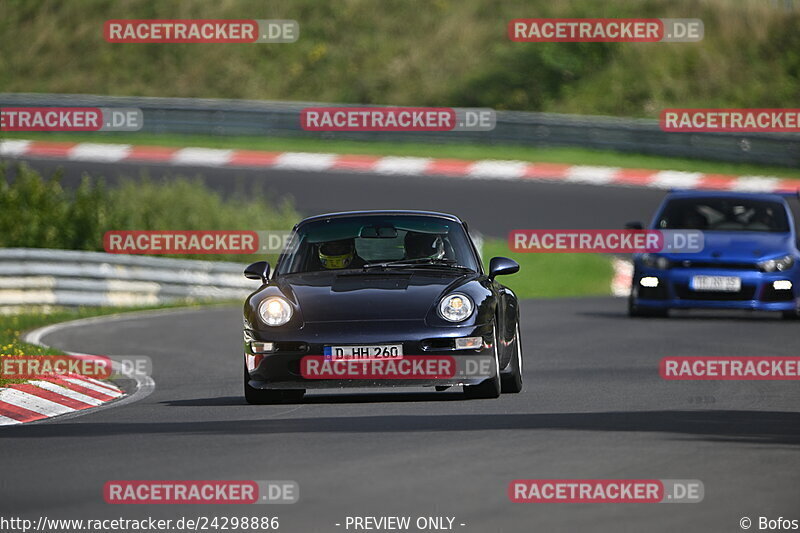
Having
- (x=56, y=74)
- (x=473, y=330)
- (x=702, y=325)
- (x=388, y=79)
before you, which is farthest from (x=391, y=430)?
(x=56, y=74)

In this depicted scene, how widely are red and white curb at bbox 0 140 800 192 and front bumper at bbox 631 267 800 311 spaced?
11.8m

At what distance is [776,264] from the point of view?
18531mm

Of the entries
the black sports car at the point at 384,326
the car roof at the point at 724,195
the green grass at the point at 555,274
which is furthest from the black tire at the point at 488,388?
the green grass at the point at 555,274

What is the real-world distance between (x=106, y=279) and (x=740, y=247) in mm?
8853

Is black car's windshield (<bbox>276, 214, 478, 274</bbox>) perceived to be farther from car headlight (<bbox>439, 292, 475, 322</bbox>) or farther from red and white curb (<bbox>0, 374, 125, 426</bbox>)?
red and white curb (<bbox>0, 374, 125, 426</bbox>)

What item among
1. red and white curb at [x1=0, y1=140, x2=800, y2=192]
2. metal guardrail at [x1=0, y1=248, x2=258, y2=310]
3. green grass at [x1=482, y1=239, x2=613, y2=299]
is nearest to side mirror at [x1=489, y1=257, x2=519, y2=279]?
metal guardrail at [x1=0, y1=248, x2=258, y2=310]

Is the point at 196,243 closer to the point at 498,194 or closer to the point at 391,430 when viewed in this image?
the point at 498,194

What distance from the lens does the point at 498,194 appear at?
30.9m

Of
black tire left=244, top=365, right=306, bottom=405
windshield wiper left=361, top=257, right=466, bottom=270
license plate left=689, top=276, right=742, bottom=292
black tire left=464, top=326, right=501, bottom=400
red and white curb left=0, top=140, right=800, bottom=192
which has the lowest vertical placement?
black tire left=464, top=326, right=501, bottom=400

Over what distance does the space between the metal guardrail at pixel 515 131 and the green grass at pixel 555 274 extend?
20.2 ft

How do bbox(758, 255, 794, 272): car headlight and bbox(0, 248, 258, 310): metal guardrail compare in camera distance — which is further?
bbox(0, 248, 258, 310): metal guardrail

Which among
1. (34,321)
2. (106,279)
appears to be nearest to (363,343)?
(34,321)

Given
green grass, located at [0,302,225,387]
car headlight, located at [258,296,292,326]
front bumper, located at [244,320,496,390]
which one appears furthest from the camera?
green grass, located at [0,302,225,387]

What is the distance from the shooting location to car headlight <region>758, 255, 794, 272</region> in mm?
18469
